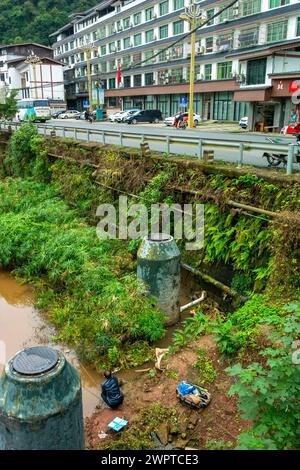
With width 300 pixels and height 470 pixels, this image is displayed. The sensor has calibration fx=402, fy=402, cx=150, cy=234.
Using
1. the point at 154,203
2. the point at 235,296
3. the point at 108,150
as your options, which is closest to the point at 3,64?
the point at 108,150

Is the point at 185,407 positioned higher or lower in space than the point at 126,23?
lower

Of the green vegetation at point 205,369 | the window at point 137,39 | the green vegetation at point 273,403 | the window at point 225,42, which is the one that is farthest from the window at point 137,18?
the green vegetation at point 273,403

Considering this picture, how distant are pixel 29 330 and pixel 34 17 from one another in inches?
3528

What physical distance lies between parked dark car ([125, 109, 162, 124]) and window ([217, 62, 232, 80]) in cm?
738

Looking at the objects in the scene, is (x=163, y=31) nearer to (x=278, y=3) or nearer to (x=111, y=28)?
(x=111, y=28)

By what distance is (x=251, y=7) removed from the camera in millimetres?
35500

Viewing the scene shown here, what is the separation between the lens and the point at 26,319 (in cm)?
1019

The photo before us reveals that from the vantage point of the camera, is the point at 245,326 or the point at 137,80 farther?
the point at 137,80

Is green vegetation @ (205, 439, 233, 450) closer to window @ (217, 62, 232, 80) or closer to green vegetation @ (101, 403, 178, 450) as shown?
green vegetation @ (101, 403, 178, 450)

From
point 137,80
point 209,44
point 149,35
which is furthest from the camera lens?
point 137,80

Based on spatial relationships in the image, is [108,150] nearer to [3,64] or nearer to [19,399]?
[19,399]

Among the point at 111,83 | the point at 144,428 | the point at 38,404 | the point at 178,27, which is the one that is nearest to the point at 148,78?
the point at 178,27
